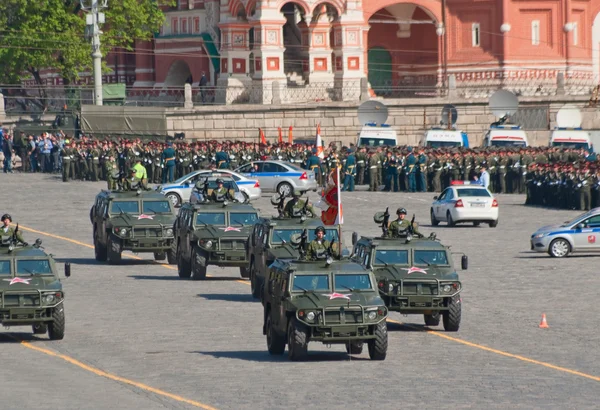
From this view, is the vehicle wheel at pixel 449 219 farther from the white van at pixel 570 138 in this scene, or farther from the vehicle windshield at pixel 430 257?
the vehicle windshield at pixel 430 257

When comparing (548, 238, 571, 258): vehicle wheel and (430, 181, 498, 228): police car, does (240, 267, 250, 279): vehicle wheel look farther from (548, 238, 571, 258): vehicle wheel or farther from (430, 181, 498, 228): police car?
(430, 181, 498, 228): police car

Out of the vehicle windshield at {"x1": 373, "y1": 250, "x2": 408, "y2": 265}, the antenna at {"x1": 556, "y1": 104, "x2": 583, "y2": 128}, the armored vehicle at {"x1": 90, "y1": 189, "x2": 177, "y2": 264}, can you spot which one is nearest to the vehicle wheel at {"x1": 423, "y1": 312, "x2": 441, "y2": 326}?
the vehicle windshield at {"x1": 373, "y1": 250, "x2": 408, "y2": 265}

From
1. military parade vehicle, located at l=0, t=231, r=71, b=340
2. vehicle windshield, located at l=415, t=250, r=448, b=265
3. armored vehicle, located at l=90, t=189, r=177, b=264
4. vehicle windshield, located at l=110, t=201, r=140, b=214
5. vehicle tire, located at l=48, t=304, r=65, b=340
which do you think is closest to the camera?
military parade vehicle, located at l=0, t=231, r=71, b=340

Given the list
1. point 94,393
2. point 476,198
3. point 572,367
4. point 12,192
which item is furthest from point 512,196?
point 94,393

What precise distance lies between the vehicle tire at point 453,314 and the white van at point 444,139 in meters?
35.7

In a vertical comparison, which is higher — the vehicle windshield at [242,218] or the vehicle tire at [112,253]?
the vehicle windshield at [242,218]

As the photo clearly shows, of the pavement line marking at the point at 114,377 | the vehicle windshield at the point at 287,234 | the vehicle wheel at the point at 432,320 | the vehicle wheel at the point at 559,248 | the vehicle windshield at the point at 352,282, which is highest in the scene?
the vehicle windshield at the point at 287,234

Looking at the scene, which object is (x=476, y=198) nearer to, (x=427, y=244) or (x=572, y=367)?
(x=427, y=244)

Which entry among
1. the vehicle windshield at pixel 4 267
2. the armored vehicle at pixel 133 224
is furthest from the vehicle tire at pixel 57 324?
the armored vehicle at pixel 133 224

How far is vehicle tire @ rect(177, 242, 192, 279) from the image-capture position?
3234 centimetres

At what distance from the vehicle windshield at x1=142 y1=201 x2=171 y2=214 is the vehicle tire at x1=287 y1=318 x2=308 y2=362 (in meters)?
13.5

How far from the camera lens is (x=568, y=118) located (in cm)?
6356

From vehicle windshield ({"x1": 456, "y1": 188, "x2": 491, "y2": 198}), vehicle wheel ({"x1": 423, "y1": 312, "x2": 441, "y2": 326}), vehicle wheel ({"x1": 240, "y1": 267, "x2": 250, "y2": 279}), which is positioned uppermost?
vehicle windshield ({"x1": 456, "y1": 188, "x2": 491, "y2": 198})

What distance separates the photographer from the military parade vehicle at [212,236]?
3159cm
